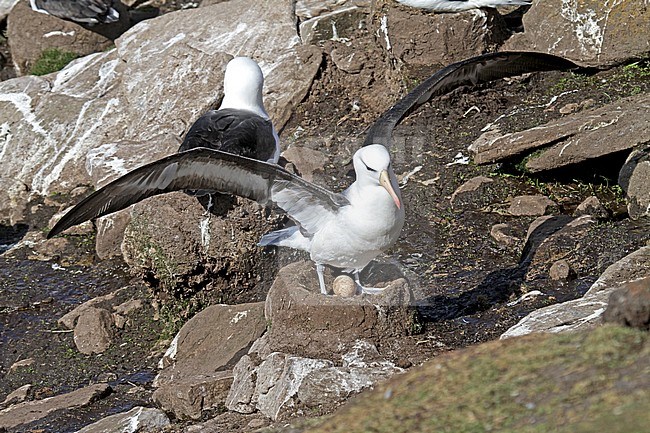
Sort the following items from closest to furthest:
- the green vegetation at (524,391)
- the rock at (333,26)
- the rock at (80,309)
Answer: the green vegetation at (524,391)
the rock at (80,309)
the rock at (333,26)

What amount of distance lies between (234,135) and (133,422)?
→ 7.62ft

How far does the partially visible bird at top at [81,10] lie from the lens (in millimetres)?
12711

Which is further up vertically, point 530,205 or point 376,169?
point 376,169

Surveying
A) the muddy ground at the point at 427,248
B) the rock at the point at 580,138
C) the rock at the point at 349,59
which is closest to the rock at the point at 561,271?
the muddy ground at the point at 427,248

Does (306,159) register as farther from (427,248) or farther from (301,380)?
(301,380)

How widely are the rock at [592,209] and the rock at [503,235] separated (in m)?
0.55

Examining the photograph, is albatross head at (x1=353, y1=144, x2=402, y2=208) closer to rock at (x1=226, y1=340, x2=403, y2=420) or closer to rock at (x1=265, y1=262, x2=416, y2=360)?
rock at (x1=265, y1=262, x2=416, y2=360)

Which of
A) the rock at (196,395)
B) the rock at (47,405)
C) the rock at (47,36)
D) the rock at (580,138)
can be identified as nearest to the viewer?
the rock at (196,395)

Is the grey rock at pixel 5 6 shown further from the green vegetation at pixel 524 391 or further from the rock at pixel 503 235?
the green vegetation at pixel 524 391

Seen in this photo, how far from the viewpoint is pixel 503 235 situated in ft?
24.4

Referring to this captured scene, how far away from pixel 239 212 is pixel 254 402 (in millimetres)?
2028

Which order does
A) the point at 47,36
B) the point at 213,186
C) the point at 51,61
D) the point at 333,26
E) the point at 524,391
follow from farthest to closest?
the point at 47,36 → the point at 51,61 → the point at 333,26 → the point at 213,186 → the point at 524,391

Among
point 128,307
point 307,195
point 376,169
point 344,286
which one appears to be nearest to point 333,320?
point 344,286

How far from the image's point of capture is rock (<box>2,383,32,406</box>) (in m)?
6.88
